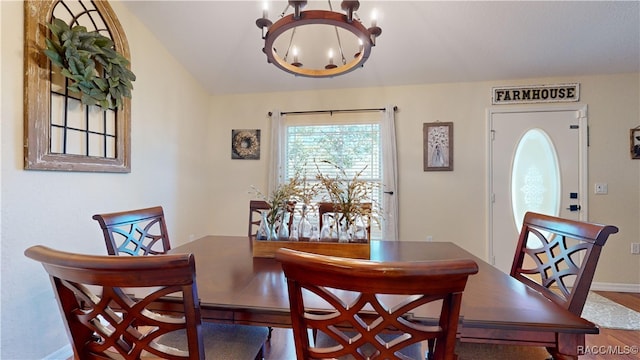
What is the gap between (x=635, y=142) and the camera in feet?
10.00

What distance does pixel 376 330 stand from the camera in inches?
29.3

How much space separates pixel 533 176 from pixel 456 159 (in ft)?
2.85

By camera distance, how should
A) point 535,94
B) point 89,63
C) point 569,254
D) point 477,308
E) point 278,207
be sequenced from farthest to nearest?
point 535,94, point 89,63, point 278,207, point 569,254, point 477,308

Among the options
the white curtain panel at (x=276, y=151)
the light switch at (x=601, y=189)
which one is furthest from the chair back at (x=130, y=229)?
the light switch at (x=601, y=189)

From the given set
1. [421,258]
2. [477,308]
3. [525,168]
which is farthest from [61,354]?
[525,168]

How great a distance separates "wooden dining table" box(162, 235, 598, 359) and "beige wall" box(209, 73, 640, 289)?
2.14 m

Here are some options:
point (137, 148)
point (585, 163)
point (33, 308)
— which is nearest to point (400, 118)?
point (585, 163)

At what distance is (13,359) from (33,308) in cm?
27

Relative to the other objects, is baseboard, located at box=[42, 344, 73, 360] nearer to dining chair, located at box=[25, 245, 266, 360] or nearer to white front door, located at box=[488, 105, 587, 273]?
dining chair, located at box=[25, 245, 266, 360]

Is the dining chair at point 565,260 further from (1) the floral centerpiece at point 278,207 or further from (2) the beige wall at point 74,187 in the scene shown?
(2) the beige wall at point 74,187

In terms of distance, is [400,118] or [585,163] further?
[400,118]

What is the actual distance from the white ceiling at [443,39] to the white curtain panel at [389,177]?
51 cm

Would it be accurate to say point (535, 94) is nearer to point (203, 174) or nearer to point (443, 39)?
point (443, 39)

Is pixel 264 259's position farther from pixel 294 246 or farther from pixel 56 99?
pixel 56 99
